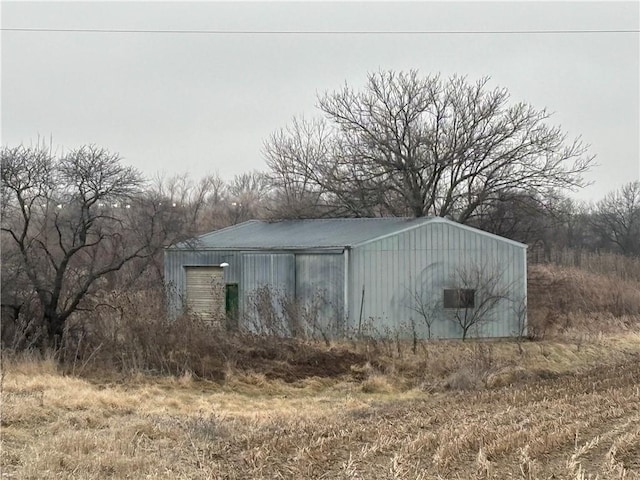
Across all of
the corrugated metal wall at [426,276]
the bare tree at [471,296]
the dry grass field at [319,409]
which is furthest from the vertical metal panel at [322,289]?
the bare tree at [471,296]

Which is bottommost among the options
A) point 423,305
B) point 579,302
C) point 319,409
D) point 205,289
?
point 319,409

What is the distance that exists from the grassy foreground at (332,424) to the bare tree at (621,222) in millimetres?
39389

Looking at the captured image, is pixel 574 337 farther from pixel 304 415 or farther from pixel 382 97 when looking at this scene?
pixel 382 97

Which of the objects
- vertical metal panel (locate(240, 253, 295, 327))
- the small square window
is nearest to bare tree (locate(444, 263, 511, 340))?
the small square window

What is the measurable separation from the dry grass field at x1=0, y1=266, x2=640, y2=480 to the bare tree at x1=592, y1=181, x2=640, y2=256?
3431 centimetres

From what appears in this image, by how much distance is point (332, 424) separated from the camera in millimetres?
9055

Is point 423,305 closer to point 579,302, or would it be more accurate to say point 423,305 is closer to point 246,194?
point 579,302

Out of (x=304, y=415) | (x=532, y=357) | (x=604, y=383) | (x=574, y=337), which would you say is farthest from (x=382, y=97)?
(x=304, y=415)

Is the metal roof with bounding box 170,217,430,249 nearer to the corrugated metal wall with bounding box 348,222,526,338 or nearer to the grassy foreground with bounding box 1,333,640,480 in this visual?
the corrugated metal wall with bounding box 348,222,526,338

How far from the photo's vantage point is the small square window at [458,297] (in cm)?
1934

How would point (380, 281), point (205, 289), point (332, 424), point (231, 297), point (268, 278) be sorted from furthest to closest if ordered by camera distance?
1. point (205, 289)
2. point (231, 297)
3. point (268, 278)
4. point (380, 281)
5. point (332, 424)

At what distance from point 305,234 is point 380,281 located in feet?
14.6

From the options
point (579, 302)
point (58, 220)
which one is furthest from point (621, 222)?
point (58, 220)

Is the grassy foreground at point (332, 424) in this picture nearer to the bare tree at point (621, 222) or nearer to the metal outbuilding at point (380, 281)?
the metal outbuilding at point (380, 281)
